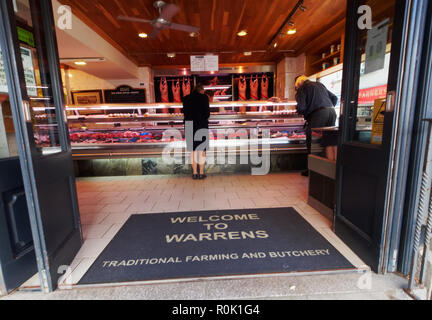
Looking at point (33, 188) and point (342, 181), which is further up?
point (33, 188)

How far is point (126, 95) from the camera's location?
783 centimetres

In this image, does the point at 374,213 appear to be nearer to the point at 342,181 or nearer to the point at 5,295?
the point at 342,181

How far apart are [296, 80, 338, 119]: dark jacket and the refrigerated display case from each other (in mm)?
712

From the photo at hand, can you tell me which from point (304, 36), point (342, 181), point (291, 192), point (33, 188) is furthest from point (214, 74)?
point (33, 188)

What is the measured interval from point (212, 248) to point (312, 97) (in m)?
3.08

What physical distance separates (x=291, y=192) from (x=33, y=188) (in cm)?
313

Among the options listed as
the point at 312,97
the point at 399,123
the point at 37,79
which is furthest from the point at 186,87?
the point at 399,123

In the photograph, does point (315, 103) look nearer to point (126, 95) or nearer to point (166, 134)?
point (166, 134)

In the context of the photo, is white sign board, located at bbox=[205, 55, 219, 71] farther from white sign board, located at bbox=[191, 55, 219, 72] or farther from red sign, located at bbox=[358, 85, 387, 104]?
red sign, located at bbox=[358, 85, 387, 104]

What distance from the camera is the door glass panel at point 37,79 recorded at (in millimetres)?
1664

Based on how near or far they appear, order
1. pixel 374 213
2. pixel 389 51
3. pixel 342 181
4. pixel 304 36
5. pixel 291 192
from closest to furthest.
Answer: pixel 389 51 < pixel 374 213 < pixel 342 181 < pixel 291 192 < pixel 304 36
